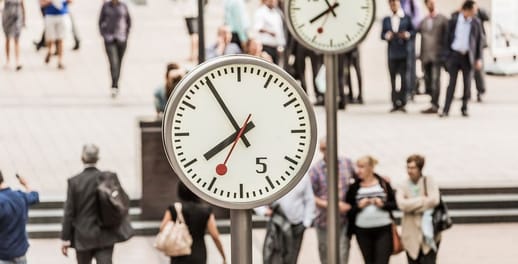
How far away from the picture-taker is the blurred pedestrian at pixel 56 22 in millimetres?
27562

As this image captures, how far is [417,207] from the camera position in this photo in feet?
46.8

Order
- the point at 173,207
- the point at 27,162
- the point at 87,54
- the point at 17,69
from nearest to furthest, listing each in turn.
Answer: the point at 173,207 → the point at 27,162 → the point at 17,69 → the point at 87,54

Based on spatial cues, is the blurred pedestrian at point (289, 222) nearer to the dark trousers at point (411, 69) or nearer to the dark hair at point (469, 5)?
the dark hair at point (469, 5)

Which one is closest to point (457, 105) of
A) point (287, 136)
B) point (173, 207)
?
point (173, 207)

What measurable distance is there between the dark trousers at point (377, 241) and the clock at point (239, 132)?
287 inches

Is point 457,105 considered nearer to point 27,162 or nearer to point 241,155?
point 27,162

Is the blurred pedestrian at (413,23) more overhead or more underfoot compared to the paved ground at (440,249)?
more overhead

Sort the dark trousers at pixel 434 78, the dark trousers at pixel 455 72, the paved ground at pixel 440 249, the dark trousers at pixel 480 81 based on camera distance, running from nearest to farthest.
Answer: the paved ground at pixel 440 249 → the dark trousers at pixel 455 72 → the dark trousers at pixel 434 78 → the dark trousers at pixel 480 81

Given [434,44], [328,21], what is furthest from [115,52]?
[328,21]

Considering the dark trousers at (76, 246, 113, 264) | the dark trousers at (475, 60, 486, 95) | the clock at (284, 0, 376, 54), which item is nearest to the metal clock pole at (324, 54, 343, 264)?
the clock at (284, 0, 376, 54)

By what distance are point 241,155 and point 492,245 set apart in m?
10.3

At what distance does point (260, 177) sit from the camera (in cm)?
698

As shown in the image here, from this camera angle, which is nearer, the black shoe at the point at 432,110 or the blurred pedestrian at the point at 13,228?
the blurred pedestrian at the point at 13,228

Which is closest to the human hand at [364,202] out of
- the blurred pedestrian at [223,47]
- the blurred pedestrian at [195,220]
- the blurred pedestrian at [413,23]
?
the blurred pedestrian at [195,220]
